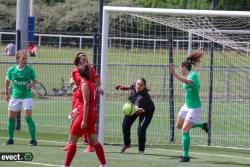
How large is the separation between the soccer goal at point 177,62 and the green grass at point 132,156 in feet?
3.50

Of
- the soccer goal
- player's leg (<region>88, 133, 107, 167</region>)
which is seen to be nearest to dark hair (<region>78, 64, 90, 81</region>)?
player's leg (<region>88, 133, 107, 167</region>)

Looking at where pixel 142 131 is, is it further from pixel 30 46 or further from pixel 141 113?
pixel 30 46

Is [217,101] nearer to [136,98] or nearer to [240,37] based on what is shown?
[240,37]

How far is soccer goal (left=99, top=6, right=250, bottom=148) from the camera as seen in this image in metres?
19.5

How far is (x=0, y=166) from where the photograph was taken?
15.2 meters

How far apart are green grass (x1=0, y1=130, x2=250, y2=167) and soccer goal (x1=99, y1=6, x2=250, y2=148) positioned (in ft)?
3.50

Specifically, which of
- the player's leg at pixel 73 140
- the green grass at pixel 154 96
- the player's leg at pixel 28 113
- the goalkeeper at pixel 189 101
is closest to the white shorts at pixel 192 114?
the goalkeeper at pixel 189 101

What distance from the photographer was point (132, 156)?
1761 cm

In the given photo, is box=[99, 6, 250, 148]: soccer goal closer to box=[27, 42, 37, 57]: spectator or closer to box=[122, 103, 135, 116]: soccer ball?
box=[122, 103, 135, 116]: soccer ball

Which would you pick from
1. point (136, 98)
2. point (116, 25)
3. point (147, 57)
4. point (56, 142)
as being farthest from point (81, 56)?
point (116, 25)

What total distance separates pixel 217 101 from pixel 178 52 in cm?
372

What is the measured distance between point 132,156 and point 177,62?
6.52 meters

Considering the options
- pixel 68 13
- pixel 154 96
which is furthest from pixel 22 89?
pixel 68 13

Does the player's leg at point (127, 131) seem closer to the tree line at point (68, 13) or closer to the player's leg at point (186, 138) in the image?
the player's leg at point (186, 138)
